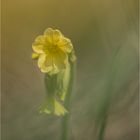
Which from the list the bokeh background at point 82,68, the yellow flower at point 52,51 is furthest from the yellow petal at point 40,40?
the bokeh background at point 82,68

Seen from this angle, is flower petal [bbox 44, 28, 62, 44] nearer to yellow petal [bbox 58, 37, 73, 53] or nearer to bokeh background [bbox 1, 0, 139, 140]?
yellow petal [bbox 58, 37, 73, 53]

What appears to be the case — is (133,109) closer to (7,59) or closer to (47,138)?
(47,138)

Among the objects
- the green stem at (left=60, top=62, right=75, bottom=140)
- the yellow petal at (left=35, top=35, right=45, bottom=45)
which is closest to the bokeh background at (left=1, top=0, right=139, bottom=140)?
the green stem at (left=60, top=62, right=75, bottom=140)

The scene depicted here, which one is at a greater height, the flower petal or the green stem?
the flower petal

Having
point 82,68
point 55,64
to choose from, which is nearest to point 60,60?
point 55,64

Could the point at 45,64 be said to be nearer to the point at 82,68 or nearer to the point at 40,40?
the point at 40,40

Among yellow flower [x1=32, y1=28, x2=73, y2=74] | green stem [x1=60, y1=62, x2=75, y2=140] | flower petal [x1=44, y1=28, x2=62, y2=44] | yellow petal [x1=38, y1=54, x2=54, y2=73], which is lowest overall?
green stem [x1=60, y1=62, x2=75, y2=140]
